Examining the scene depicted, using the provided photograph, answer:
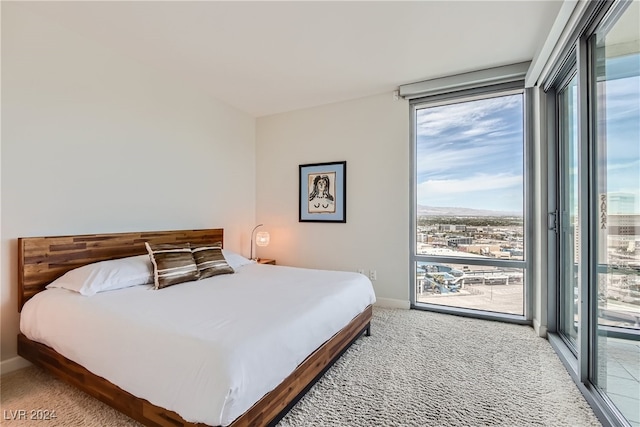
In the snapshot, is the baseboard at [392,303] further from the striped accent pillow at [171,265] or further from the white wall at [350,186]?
the striped accent pillow at [171,265]

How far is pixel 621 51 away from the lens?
1630 mm

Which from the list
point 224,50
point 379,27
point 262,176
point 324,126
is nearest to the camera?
point 379,27

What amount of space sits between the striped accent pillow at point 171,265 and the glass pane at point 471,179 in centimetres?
261

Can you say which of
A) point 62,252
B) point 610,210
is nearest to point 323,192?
point 62,252

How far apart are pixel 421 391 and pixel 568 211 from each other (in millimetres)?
1990

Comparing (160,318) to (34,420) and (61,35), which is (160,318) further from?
(61,35)

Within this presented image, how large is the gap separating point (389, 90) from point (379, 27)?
1.30 meters

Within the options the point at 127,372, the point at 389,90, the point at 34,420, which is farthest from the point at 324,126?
the point at 34,420

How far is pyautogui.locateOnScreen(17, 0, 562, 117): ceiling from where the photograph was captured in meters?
2.21

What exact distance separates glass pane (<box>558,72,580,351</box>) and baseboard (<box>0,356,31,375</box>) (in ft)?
14.1

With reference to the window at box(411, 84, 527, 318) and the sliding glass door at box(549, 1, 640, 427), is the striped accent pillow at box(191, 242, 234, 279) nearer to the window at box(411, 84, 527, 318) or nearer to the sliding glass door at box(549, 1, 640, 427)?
the window at box(411, 84, 527, 318)

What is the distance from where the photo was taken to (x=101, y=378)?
1.67 m

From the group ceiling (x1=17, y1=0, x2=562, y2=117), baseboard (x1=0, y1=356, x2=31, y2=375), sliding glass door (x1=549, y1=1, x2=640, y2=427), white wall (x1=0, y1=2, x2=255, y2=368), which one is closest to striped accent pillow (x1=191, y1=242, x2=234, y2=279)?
white wall (x1=0, y1=2, x2=255, y2=368)

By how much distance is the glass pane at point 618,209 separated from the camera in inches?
59.7
